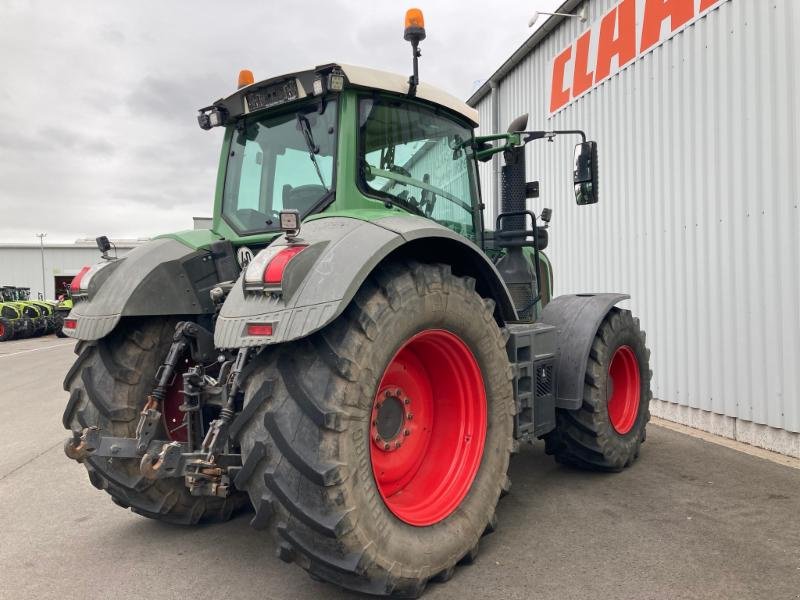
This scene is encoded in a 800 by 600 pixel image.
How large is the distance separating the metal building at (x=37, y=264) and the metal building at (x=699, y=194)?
147 feet

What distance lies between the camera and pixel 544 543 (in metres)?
3.13

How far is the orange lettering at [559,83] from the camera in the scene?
780cm

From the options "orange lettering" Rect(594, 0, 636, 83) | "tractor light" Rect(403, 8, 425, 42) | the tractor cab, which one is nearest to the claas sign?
"orange lettering" Rect(594, 0, 636, 83)

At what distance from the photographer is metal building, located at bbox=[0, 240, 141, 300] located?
46250 millimetres

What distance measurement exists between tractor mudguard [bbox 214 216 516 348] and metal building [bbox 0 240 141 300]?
4777 centimetres

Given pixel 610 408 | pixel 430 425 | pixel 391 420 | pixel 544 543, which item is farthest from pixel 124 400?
pixel 610 408

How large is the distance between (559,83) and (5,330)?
21.4 metres

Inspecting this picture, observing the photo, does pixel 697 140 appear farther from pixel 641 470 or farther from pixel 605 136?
pixel 641 470

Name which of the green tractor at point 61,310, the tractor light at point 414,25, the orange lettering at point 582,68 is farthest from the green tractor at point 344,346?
the green tractor at point 61,310

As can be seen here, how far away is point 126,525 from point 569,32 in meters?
7.38

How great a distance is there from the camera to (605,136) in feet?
23.4

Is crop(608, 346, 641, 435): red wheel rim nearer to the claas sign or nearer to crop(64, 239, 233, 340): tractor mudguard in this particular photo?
crop(64, 239, 233, 340): tractor mudguard

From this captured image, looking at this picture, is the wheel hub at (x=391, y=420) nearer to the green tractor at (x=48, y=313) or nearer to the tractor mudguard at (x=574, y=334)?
the tractor mudguard at (x=574, y=334)

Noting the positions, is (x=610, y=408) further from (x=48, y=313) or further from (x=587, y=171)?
(x=48, y=313)
